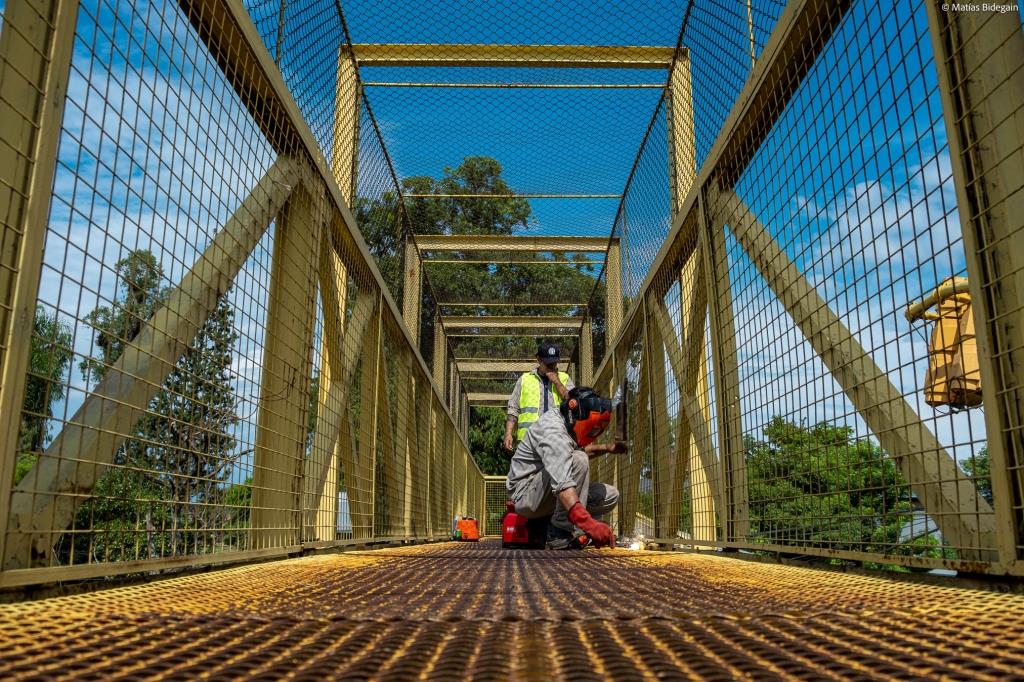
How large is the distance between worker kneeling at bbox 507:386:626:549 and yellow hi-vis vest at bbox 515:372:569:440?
256 millimetres

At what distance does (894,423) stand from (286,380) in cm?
245

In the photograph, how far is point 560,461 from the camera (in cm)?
507

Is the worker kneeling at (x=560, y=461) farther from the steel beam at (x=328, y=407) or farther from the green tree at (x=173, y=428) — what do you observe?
the green tree at (x=173, y=428)

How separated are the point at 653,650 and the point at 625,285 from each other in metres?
7.73

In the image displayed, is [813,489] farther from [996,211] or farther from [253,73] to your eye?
[253,73]

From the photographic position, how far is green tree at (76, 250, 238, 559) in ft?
7.19

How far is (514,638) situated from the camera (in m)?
1.38

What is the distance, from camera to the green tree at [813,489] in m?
2.55

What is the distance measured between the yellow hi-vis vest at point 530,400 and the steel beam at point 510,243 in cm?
509

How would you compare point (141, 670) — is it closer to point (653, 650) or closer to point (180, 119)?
point (653, 650)

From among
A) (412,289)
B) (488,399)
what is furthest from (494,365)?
(412,289)

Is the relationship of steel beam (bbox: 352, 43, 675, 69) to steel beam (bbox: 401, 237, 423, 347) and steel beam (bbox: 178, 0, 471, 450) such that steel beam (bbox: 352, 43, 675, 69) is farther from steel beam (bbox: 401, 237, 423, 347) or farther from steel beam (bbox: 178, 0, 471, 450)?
steel beam (bbox: 178, 0, 471, 450)

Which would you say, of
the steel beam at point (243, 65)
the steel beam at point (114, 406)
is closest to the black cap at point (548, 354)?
the steel beam at point (243, 65)

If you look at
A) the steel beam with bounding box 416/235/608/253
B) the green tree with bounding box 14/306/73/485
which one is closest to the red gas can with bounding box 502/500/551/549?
the green tree with bounding box 14/306/73/485
